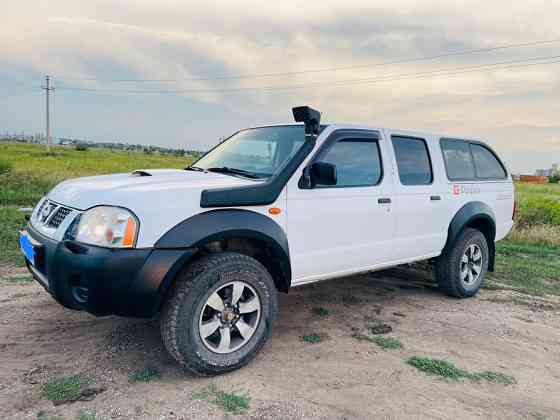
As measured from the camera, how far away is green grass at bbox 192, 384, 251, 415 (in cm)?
267

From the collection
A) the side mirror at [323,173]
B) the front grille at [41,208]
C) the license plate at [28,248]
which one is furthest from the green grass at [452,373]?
the front grille at [41,208]

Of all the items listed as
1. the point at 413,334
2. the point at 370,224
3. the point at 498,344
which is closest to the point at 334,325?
the point at 413,334

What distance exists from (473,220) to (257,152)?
2.79m

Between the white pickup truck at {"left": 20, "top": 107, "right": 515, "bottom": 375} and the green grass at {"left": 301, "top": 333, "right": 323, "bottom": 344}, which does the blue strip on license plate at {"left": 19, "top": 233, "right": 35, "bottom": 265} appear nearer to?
the white pickup truck at {"left": 20, "top": 107, "right": 515, "bottom": 375}

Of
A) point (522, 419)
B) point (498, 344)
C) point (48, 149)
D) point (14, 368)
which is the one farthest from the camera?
point (48, 149)

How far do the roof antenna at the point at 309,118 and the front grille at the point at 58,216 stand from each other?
1901 mm

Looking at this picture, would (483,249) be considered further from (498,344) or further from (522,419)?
(522,419)

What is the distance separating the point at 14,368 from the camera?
306cm

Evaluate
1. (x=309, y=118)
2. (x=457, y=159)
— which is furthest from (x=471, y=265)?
(x=309, y=118)

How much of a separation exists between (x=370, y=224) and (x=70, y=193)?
2.50 m

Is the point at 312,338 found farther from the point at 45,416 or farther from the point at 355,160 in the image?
the point at 45,416

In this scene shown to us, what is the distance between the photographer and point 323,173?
3.41 metres

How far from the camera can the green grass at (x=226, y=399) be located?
2.67 meters

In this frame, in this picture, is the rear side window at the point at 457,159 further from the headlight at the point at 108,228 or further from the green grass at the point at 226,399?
the headlight at the point at 108,228
